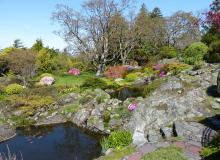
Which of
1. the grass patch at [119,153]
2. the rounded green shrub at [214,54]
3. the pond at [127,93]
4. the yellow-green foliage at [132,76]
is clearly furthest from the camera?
the yellow-green foliage at [132,76]

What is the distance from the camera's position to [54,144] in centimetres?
1769

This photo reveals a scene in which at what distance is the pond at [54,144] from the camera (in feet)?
51.6

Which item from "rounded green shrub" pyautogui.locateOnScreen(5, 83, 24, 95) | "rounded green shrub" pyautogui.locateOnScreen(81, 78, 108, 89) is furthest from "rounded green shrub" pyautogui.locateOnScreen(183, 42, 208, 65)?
"rounded green shrub" pyautogui.locateOnScreen(5, 83, 24, 95)

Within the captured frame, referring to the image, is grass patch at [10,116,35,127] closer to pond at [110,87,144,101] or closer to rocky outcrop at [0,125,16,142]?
rocky outcrop at [0,125,16,142]

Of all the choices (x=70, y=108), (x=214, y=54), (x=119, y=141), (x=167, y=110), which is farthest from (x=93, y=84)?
(x=119, y=141)

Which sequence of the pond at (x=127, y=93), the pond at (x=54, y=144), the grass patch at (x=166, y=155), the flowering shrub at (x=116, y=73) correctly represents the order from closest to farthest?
the grass patch at (x=166, y=155), the pond at (x=54, y=144), the pond at (x=127, y=93), the flowering shrub at (x=116, y=73)

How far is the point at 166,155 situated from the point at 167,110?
450 cm

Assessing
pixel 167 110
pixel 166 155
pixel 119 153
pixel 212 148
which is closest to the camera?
pixel 166 155

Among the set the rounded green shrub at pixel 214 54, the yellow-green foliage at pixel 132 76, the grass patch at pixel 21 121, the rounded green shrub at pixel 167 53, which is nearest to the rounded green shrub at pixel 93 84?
the yellow-green foliage at pixel 132 76

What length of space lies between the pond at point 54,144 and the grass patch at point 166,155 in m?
4.72

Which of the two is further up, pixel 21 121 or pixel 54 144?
pixel 21 121

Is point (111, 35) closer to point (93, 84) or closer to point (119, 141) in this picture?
point (93, 84)

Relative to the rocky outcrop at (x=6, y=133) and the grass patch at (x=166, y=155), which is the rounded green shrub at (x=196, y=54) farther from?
the grass patch at (x=166, y=155)

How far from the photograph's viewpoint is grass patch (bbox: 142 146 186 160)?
417 inches
